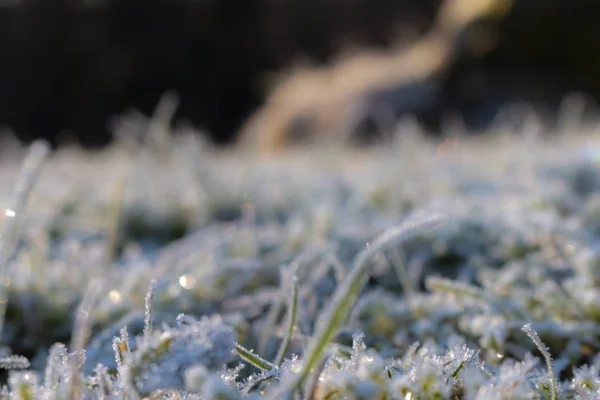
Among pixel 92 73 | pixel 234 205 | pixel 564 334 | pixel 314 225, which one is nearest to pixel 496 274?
pixel 564 334

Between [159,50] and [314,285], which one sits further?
[159,50]

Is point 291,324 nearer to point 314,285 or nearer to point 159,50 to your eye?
point 314,285

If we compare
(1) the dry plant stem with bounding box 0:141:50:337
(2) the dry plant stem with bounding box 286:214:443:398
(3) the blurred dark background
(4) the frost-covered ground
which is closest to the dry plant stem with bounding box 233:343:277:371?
(4) the frost-covered ground

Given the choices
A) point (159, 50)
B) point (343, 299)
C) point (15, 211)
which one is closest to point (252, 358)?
point (343, 299)

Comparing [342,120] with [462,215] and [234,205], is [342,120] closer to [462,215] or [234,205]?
[234,205]

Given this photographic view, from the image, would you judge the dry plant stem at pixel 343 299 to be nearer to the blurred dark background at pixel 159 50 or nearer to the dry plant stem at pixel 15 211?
the dry plant stem at pixel 15 211

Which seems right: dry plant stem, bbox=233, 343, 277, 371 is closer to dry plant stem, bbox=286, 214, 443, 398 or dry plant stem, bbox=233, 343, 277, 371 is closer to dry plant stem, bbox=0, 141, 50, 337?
dry plant stem, bbox=286, 214, 443, 398
